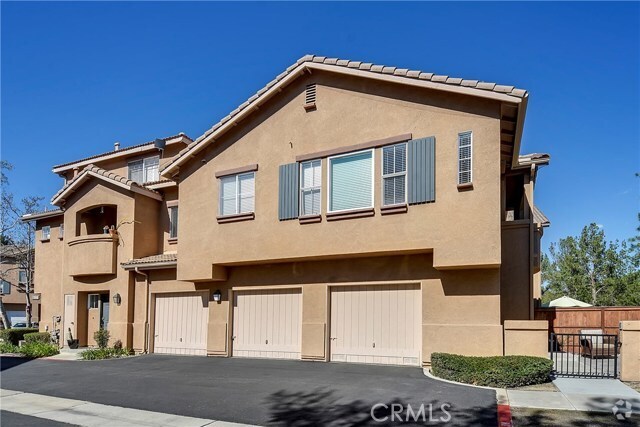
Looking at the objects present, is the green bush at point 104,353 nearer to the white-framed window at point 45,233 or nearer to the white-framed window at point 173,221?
the white-framed window at point 173,221

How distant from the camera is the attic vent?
15777 mm

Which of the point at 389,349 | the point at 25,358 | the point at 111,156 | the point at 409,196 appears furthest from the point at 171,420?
the point at 111,156

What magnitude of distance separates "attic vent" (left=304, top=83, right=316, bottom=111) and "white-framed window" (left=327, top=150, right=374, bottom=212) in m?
1.83

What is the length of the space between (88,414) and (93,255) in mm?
12299

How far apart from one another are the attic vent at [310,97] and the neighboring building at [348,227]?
33 millimetres

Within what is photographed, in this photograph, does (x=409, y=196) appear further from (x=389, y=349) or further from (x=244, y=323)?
(x=244, y=323)

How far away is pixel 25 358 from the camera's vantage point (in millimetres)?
20109

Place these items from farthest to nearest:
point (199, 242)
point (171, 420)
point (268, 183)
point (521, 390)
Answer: point (199, 242)
point (268, 183)
point (521, 390)
point (171, 420)

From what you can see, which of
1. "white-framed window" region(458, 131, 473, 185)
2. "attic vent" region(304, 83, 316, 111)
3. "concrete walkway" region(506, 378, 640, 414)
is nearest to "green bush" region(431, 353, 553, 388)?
"concrete walkway" region(506, 378, 640, 414)

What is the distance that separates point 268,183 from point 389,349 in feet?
20.2

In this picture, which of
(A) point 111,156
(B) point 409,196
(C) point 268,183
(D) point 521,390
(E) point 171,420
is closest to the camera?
(E) point 171,420

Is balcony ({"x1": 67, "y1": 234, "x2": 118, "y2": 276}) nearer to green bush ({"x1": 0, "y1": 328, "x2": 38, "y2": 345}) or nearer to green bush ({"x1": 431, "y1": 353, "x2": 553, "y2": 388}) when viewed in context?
green bush ({"x1": 0, "y1": 328, "x2": 38, "y2": 345})

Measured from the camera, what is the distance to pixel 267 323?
16750mm

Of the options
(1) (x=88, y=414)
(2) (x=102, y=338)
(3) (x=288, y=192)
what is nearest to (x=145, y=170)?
(2) (x=102, y=338)
